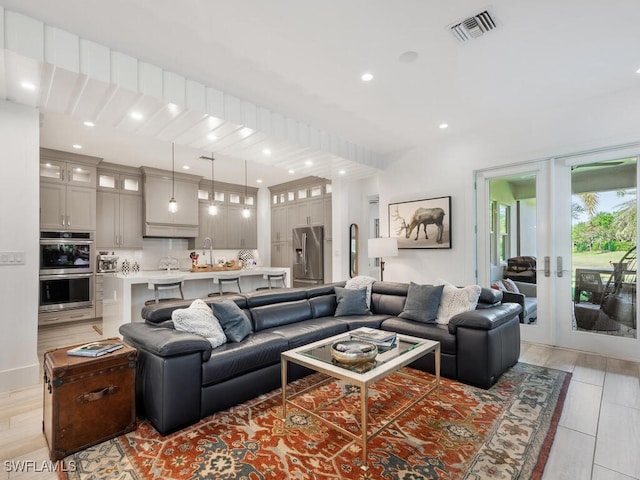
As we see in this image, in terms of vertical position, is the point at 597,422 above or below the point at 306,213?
below

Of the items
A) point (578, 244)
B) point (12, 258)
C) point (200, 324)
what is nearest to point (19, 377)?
point (12, 258)

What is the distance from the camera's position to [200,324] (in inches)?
102

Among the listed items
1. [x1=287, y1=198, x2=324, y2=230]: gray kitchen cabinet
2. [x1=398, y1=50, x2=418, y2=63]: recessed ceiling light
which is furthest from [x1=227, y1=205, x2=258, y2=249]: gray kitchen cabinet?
[x1=398, y1=50, x2=418, y2=63]: recessed ceiling light

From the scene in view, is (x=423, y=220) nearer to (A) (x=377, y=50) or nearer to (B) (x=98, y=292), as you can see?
(A) (x=377, y=50)

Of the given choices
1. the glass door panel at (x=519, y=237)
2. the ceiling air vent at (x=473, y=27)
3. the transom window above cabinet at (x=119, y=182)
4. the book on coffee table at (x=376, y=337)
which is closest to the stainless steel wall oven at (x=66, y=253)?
the transom window above cabinet at (x=119, y=182)

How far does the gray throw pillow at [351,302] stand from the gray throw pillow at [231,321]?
1378 millimetres

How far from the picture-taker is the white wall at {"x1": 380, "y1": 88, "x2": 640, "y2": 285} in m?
3.55

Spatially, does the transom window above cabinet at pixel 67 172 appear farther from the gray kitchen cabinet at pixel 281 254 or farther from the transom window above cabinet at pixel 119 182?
the gray kitchen cabinet at pixel 281 254

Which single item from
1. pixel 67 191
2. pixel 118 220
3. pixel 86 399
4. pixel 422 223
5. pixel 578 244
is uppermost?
pixel 67 191

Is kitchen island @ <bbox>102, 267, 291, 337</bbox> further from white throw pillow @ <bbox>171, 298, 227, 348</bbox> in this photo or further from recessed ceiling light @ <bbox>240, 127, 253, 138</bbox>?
recessed ceiling light @ <bbox>240, 127, 253, 138</bbox>

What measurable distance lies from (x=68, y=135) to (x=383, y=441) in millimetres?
5519

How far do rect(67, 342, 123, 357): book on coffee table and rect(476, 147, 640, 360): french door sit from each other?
4542 millimetres

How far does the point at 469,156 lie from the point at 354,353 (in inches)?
146

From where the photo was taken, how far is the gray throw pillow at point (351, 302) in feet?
12.8
